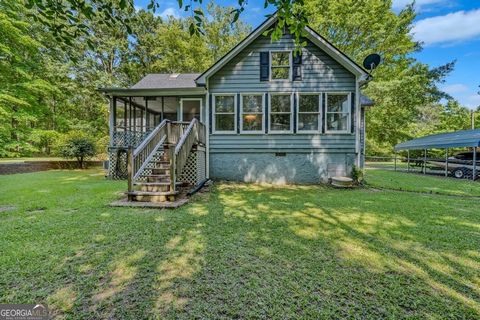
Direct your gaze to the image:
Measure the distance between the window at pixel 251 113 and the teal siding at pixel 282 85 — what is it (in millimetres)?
272

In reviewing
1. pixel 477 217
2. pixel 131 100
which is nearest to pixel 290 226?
pixel 477 217

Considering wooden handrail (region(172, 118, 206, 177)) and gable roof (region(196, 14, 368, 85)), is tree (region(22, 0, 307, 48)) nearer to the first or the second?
wooden handrail (region(172, 118, 206, 177))

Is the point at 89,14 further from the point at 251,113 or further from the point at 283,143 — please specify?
the point at 283,143

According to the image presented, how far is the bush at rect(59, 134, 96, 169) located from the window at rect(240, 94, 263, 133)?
9.98 metres

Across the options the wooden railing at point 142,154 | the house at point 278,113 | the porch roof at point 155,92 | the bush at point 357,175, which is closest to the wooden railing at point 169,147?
the wooden railing at point 142,154

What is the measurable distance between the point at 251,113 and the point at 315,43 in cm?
377

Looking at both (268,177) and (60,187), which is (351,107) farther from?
(60,187)

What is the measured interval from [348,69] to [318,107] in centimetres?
186

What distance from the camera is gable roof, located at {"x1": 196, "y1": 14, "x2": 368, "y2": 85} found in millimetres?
9188

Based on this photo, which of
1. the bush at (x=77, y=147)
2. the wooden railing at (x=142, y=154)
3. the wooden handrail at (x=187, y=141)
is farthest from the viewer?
the bush at (x=77, y=147)

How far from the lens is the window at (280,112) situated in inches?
392

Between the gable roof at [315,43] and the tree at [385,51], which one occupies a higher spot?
the tree at [385,51]

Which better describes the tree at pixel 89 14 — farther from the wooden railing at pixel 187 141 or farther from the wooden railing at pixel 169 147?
the wooden railing at pixel 187 141

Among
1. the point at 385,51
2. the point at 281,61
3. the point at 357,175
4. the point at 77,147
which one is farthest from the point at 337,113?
the point at 385,51
